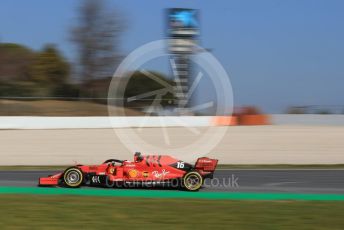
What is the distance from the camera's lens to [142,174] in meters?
13.6

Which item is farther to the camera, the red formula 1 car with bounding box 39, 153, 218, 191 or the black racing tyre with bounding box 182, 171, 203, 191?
the red formula 1 car with bounding box 39, 153, 218, 191

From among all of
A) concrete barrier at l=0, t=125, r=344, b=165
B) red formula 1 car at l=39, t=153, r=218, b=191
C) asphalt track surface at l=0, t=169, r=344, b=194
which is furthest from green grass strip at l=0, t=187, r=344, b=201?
concrete barrier at l=0, t=125, r=344, b=165

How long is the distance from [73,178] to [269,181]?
5.50 meters

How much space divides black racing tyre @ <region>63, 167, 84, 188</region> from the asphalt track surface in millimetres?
1309

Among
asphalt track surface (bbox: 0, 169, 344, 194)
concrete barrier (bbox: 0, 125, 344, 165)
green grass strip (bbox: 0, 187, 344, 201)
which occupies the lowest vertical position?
green grass strip (bbox: 0, 187, 344, 201)

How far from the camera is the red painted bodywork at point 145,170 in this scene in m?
13.5

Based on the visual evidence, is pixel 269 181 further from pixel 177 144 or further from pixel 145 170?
pixel 177 144

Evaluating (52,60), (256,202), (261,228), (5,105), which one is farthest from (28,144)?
(52,60)

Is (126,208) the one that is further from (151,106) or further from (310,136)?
(151,106)

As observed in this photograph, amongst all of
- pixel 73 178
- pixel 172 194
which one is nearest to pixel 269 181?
pixel 172 194

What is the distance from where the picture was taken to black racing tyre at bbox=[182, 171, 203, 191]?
1334cm

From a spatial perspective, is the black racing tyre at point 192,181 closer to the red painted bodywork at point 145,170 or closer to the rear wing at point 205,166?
the red painted bodywork at point 145,170

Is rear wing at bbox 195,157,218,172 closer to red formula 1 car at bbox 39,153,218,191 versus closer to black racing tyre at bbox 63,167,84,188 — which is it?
red formula 1 car at bbox 39,153,218,191

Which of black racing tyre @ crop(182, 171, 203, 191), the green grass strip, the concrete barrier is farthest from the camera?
the concrete barrier
